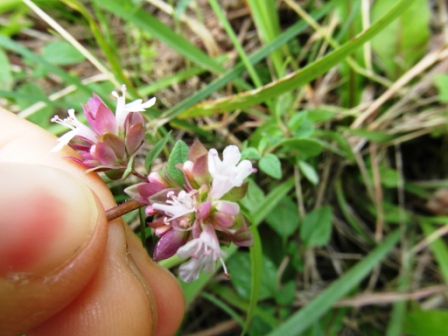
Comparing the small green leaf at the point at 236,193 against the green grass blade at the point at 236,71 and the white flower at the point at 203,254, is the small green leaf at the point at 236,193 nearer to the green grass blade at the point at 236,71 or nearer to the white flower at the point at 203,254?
the white flower at the point at 203,254

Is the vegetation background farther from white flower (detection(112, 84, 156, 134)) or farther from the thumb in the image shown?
the thumb

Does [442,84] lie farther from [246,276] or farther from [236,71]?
[246,276]

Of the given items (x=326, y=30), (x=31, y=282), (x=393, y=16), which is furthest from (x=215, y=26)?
(x=31, y=282)

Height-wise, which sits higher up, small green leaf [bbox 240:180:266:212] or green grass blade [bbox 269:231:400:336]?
small green leaf [bbox 240:180:266:212]

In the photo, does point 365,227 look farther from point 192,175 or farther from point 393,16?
point 192,175

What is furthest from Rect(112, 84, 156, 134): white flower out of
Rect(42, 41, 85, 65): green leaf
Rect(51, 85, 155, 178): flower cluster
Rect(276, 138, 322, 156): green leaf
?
Rect(42, 41, 85, 65): green leaf

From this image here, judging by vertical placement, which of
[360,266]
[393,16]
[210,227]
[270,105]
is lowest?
[360,266]
